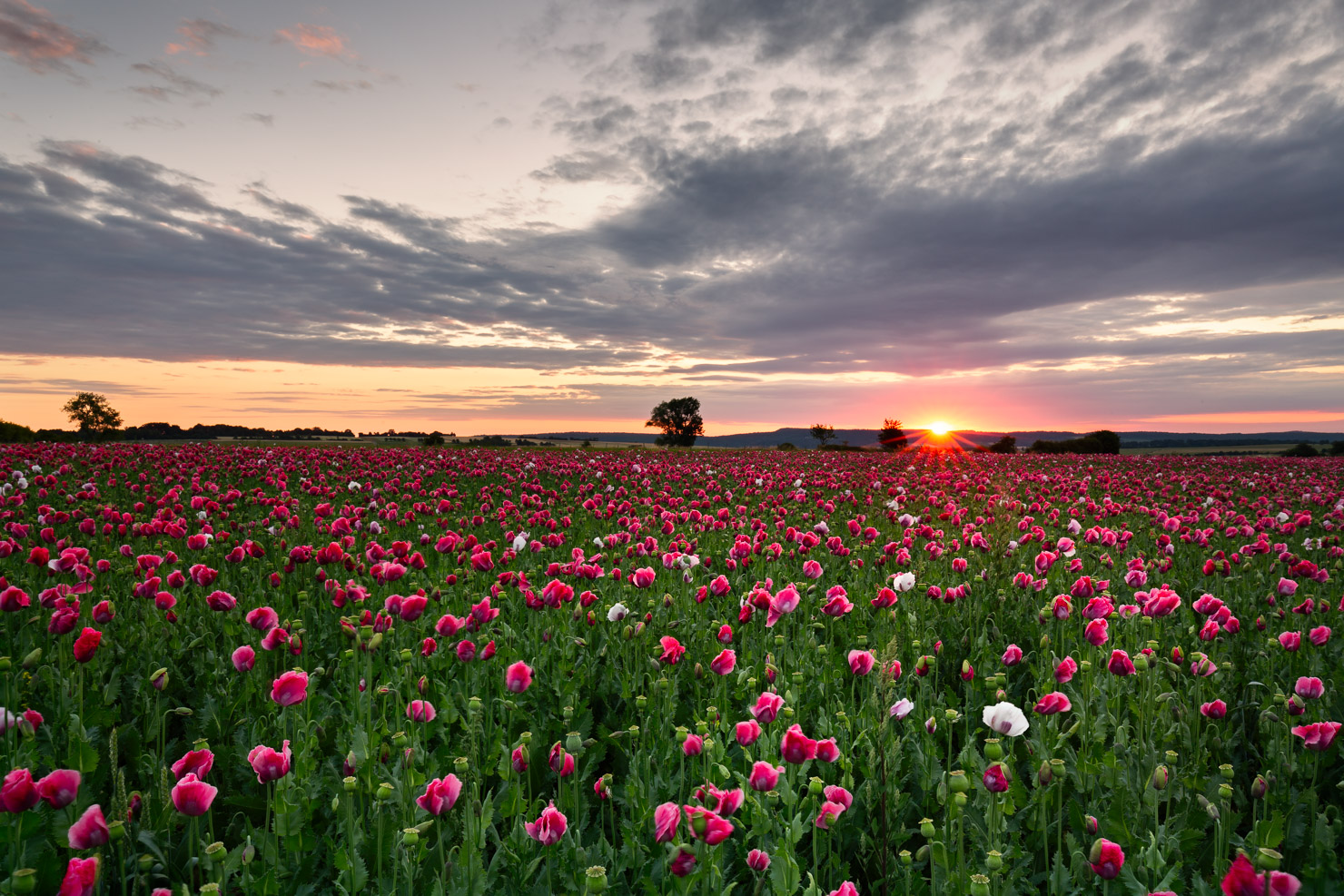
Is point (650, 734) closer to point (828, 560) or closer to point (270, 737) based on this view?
point (270, 737)

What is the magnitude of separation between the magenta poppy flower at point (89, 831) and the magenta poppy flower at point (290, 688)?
0.69 meters

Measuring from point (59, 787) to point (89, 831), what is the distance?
31 cm

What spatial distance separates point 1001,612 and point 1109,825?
3087 mm

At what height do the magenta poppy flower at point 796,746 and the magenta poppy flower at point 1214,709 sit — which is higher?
the magenta poppy flower at point 796,746

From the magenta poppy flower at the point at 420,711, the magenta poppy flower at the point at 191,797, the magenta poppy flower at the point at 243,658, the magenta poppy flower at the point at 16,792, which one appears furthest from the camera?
the magenta poppy flower at the point at 243,658

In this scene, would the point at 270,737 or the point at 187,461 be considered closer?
the point at 270,737

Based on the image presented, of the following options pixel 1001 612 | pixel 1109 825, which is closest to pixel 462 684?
pixel 1109 825

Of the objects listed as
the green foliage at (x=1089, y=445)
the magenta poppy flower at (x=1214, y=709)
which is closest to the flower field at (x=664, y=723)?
the magenta poppy flower at (x=1214, y=709)

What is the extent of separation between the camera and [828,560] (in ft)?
25.6

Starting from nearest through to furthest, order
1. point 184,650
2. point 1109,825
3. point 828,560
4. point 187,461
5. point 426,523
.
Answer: point 1109,825
point 184,650
point 828,560
point 426,523
point 187,461

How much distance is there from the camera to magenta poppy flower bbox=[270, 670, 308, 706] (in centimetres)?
272

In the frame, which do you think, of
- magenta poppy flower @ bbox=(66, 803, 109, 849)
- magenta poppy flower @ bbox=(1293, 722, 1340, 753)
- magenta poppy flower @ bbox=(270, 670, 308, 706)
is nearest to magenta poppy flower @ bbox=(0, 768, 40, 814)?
magenta poppy flower @ bbox=(66, 803, 109, 849)

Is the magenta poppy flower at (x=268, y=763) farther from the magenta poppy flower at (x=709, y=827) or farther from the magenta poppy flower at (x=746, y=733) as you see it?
the magenta poppy flower at (x=746, y=733)

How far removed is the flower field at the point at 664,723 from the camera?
8.18ft
